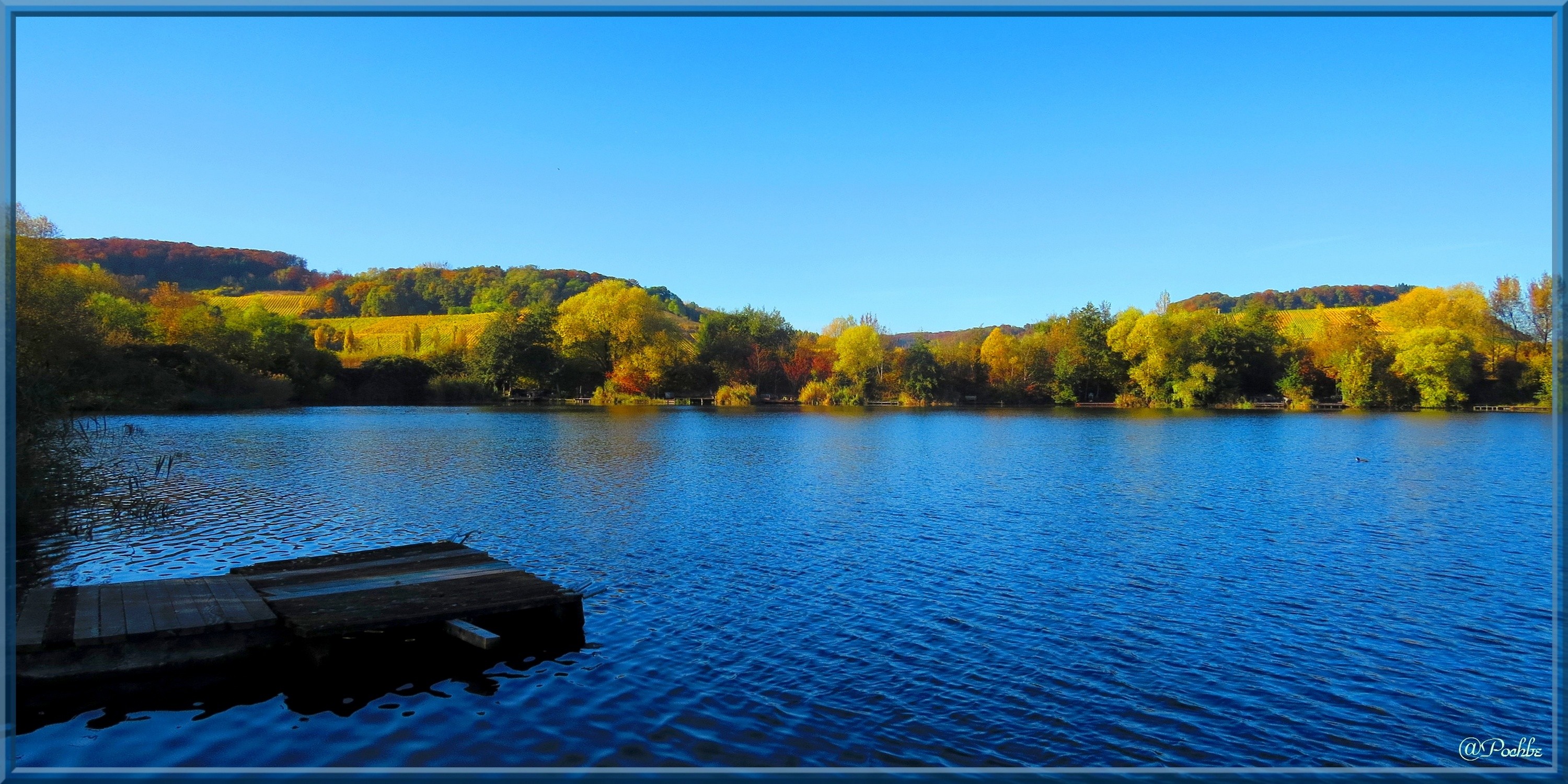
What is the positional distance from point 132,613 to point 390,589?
94.0 inches

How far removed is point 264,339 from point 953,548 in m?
59.1

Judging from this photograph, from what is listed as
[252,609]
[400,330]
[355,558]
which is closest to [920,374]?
[400,330]

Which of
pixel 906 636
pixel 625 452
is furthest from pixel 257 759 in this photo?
pixel 625 452

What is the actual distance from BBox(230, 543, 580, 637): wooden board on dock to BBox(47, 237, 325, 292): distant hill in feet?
34.4

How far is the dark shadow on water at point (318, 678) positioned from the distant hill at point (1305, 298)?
79136 mm

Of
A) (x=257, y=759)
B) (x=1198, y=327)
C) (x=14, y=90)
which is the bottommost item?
(x=257, y=759)

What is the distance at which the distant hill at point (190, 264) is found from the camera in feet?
71.0

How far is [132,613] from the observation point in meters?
8.43

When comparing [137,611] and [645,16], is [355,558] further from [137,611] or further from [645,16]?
[645,16]

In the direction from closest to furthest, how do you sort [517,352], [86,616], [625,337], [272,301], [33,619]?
[33,619] → [86,616] → [272,301] → [517,352] → [625,337]

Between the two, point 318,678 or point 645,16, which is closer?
point 645,16

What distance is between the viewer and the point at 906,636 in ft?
31.9

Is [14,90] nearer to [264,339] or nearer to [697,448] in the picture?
[697,448]

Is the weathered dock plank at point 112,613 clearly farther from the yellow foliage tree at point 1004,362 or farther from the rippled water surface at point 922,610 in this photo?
the yellow foliage tree at point 1004,362
